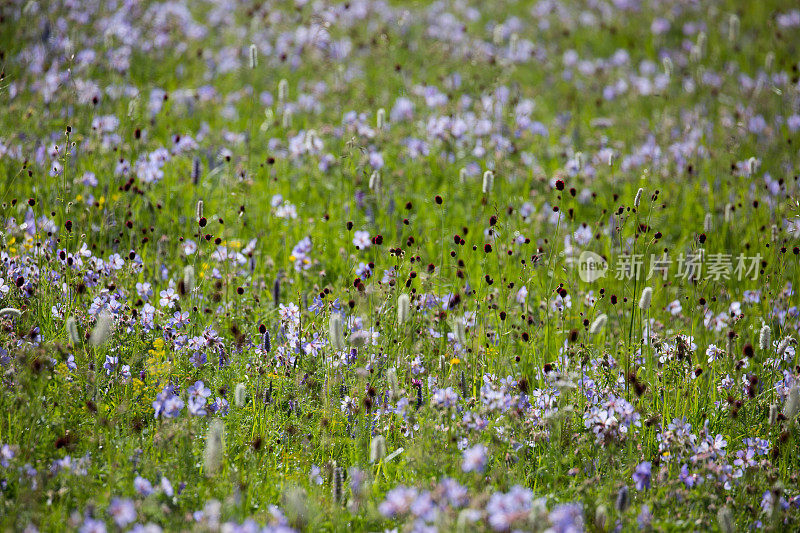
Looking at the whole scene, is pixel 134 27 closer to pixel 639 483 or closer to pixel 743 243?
pixel 743 243

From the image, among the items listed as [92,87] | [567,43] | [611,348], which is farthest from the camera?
[567,43]

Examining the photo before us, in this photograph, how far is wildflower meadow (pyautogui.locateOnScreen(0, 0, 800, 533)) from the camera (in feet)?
9.38

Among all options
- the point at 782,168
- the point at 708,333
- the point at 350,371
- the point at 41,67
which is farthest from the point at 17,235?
the point at 782,168

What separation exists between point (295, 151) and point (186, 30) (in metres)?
2.90

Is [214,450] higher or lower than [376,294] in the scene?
higher

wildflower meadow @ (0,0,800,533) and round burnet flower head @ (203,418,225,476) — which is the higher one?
round burnet flower head @ (203,418,225,476)

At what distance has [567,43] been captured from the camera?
8672 millimetres

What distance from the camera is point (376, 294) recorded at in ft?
12.6

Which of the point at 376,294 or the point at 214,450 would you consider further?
the point at 376,294

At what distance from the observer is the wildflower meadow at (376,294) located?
9.38 ft

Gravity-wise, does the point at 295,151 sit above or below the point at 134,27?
below

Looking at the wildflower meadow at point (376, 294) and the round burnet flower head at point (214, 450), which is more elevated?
the round burnet flower head at point (214, 450)

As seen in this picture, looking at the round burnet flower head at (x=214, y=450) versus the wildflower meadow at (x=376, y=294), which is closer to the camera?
the round burnet flower head at (x=214, y=450)

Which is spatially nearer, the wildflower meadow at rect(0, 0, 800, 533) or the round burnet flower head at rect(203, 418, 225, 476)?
the round burnet flower head at rect(203, 418, 225, 476)
